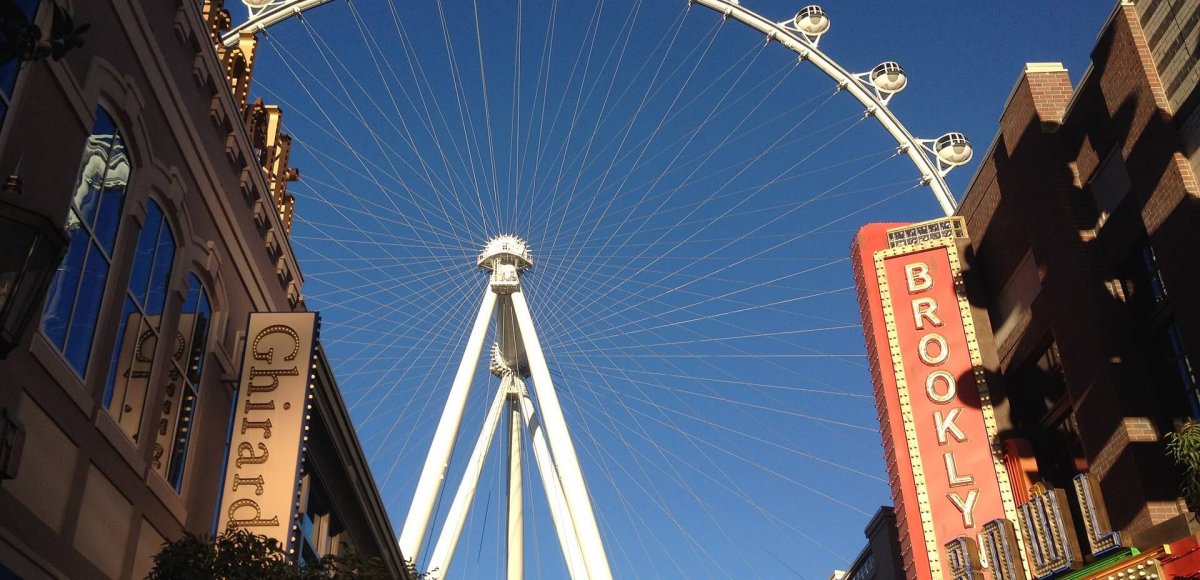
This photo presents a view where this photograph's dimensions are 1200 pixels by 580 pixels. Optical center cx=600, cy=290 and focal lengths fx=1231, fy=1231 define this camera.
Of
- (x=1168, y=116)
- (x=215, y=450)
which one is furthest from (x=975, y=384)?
(x=215, y=450)

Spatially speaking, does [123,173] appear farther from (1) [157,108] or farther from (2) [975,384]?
(2) [975,384]

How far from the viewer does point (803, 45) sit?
37.5 metres

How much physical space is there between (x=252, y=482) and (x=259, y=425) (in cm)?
96

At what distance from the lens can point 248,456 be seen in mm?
16875

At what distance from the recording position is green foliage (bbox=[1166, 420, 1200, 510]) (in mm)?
15594

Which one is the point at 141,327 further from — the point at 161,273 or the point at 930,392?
the point at 930,392

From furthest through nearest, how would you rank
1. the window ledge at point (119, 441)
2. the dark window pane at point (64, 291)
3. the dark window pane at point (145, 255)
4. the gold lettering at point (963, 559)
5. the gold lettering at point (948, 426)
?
the gold lettering at point (948, 426) < the gold lettering at point (963, 559) < the dark window pane at point (145, 255) < the window ledge at point (119, 441) < the dark window pane at point (64, 291)

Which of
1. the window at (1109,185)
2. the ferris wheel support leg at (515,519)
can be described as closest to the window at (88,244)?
the window at (1109,185)

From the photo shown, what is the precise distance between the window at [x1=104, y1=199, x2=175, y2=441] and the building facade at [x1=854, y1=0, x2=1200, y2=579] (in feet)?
49.2

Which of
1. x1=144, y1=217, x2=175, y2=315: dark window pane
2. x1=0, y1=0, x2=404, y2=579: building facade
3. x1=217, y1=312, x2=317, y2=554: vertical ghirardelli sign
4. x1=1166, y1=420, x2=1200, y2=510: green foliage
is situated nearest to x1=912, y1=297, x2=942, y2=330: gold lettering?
x1=1166, y1=420, x2=1200, y2=510: green foliage

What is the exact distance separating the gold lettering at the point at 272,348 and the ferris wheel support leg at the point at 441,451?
13445 mm

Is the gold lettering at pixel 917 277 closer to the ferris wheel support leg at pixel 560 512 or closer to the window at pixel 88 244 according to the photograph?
the ferris wheel support leg at pixel 560 512

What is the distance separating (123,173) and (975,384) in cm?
2035

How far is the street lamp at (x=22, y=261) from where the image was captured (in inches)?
334
